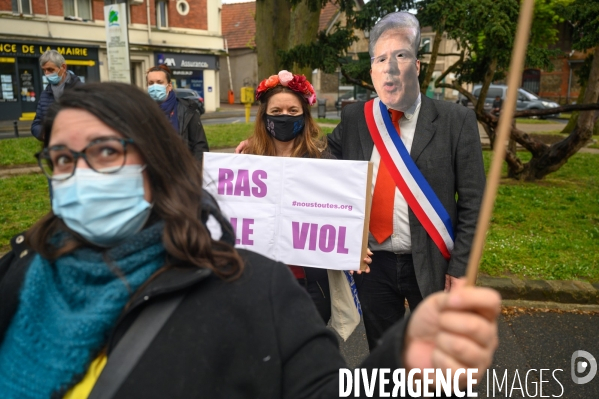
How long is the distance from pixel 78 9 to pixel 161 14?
202 inches

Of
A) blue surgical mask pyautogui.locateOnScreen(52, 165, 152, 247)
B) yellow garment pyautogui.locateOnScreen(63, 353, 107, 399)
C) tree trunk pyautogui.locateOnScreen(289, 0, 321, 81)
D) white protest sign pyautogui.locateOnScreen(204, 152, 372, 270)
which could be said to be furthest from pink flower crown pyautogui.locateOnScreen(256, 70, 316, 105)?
tree trunk pyautogui.locateOnScreen(289, 0, 321, 81)

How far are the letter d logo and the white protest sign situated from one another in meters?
1.93

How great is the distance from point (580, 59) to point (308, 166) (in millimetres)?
42086

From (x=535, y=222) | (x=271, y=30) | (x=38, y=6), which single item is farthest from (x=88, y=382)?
(x=38, y=6)

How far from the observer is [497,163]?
0.84 metres

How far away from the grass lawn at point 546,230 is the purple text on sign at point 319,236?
2.95 meters

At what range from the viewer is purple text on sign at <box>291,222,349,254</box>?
2.85 meters

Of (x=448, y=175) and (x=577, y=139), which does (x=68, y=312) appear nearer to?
(x=448, y=175)

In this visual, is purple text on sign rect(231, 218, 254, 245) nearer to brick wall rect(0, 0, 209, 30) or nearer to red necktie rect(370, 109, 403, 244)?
red necktie rect(370, 109, 403, 244)

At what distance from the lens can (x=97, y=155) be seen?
1.48 m

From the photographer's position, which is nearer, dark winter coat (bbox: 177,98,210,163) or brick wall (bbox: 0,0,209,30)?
dark winter coat (bbox: 177,98,210,163)

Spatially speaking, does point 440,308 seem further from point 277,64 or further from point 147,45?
point 147,45

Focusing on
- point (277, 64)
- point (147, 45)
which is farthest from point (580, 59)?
point (277, 64)

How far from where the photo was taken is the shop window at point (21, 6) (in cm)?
2450
